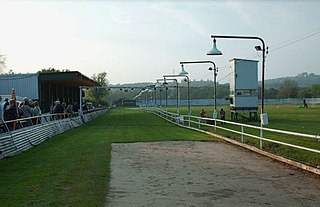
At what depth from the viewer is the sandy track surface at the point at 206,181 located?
8.11 meters

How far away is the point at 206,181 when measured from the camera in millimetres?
10008

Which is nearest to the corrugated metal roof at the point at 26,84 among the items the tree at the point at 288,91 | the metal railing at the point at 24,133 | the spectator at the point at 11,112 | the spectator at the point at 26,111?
the metal railing at the point at 24,133

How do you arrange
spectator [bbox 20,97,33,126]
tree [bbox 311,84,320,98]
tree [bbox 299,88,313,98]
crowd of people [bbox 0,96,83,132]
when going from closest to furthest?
crowd of people [bbox 0,96,83,132]
spectator [bbox 20,97,33,126]
tree [bbox 299,88,313,98]
tree [bbox 311,84,320,98]

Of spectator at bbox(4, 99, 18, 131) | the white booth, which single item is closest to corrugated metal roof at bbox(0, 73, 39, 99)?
the white booth

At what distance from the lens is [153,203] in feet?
26.0

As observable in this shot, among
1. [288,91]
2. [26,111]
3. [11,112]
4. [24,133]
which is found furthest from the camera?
[288,91]

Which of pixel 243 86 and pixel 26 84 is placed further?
pixel 243 86

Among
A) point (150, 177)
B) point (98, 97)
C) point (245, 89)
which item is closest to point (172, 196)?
point (150, 177)

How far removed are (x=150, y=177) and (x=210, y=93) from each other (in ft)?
483

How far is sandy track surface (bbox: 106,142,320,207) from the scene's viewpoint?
319 inches

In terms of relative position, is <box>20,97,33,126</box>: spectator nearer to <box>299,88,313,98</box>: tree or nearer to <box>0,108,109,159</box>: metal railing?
<box>0,108,109,159</box>: metal railing

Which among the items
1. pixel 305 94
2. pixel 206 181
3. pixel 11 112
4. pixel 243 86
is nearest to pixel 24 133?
pixel 11 112

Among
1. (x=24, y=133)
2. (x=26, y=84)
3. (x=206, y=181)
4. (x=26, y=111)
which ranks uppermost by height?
(x=26, y=84)

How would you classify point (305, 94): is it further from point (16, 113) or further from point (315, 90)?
point (16, 113)
